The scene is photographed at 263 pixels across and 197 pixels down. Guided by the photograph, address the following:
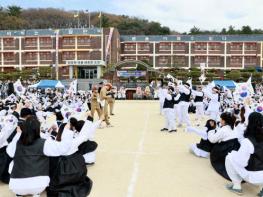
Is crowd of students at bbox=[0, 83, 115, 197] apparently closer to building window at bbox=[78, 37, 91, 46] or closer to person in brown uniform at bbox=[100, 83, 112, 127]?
person in brown uniform at bbox=[100, 83, 112, 127]

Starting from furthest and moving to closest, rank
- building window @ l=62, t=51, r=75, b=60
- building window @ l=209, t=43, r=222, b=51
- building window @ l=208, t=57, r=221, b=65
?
building window @ l=208, t=57, r=221, b=65 < building window @ l=209, t=43, r=222, b=51 < building window @ l=62, t=51, r=75, b=60

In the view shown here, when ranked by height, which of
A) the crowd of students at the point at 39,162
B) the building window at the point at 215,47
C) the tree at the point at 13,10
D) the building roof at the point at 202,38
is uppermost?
the tree at the point at 13,10

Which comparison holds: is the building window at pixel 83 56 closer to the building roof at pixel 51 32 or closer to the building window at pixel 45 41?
the building roof at pixel 51 32

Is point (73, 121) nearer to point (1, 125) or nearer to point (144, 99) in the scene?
point (1, 125)

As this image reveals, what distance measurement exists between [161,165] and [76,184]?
221 centimetres

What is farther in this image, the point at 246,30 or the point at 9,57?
the point at 246,30

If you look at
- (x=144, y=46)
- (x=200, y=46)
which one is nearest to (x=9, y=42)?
(x=144, y=46)

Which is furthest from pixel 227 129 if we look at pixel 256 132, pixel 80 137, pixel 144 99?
pixel 144 99

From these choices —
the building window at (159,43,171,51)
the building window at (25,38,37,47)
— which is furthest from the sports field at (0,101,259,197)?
the building window at (159,43,171,51)

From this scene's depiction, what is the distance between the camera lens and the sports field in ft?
17.4

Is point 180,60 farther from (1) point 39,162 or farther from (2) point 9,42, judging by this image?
(1) point 39,162

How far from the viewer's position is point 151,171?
6418 millimetres

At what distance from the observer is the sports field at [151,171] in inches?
209

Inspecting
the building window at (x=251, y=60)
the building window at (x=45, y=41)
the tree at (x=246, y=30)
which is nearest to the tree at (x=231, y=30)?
the tree at (x=246, y=30)
